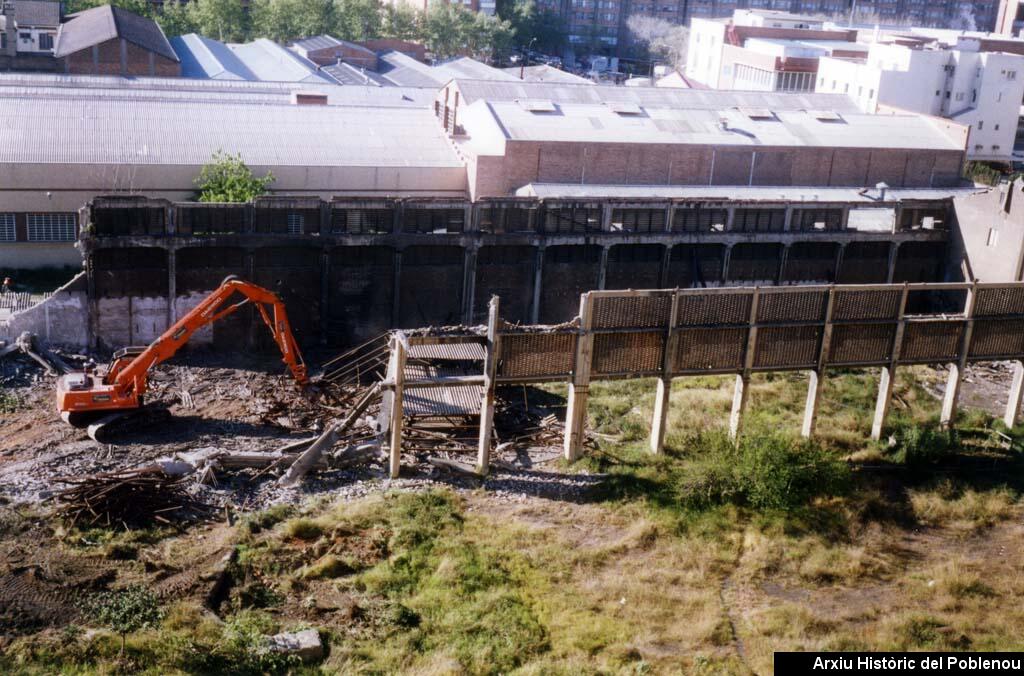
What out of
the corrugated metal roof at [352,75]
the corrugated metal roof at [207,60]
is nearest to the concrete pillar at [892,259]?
the corrugated metal roof at [352,75]

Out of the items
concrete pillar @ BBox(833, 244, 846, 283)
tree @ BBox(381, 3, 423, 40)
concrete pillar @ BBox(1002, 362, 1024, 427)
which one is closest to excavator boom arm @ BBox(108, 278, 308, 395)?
concrete pillar @ BBox(1002, 362, 1024, 427)

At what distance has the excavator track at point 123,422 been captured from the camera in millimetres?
23891

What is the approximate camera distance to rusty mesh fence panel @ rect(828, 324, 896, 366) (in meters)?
24.5

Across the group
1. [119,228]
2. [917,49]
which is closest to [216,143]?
[119,228]

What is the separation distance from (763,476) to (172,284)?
17531 millimetres

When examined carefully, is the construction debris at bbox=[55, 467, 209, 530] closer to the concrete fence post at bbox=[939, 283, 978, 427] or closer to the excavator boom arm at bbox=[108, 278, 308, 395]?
the excavator boom arm at bbox=[108, 278, 308, 395]

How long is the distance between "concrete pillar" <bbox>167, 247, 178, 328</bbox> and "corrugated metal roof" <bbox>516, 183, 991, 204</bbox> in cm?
1308

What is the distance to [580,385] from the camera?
74.9ft

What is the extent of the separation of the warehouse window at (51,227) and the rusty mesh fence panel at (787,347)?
24.1m

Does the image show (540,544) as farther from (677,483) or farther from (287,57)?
(287,57)

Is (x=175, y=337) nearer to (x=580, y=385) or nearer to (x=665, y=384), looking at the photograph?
(x=580, y=385)

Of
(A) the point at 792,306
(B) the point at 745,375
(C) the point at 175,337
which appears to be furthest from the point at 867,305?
(C) the point at 175,337

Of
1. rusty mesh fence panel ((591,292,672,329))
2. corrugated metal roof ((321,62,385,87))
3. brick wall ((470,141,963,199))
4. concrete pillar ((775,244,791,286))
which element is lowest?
concrete pillar ((775,244,791,286))

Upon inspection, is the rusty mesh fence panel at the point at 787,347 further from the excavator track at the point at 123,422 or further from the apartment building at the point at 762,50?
the apartment building at the point at 762,50
